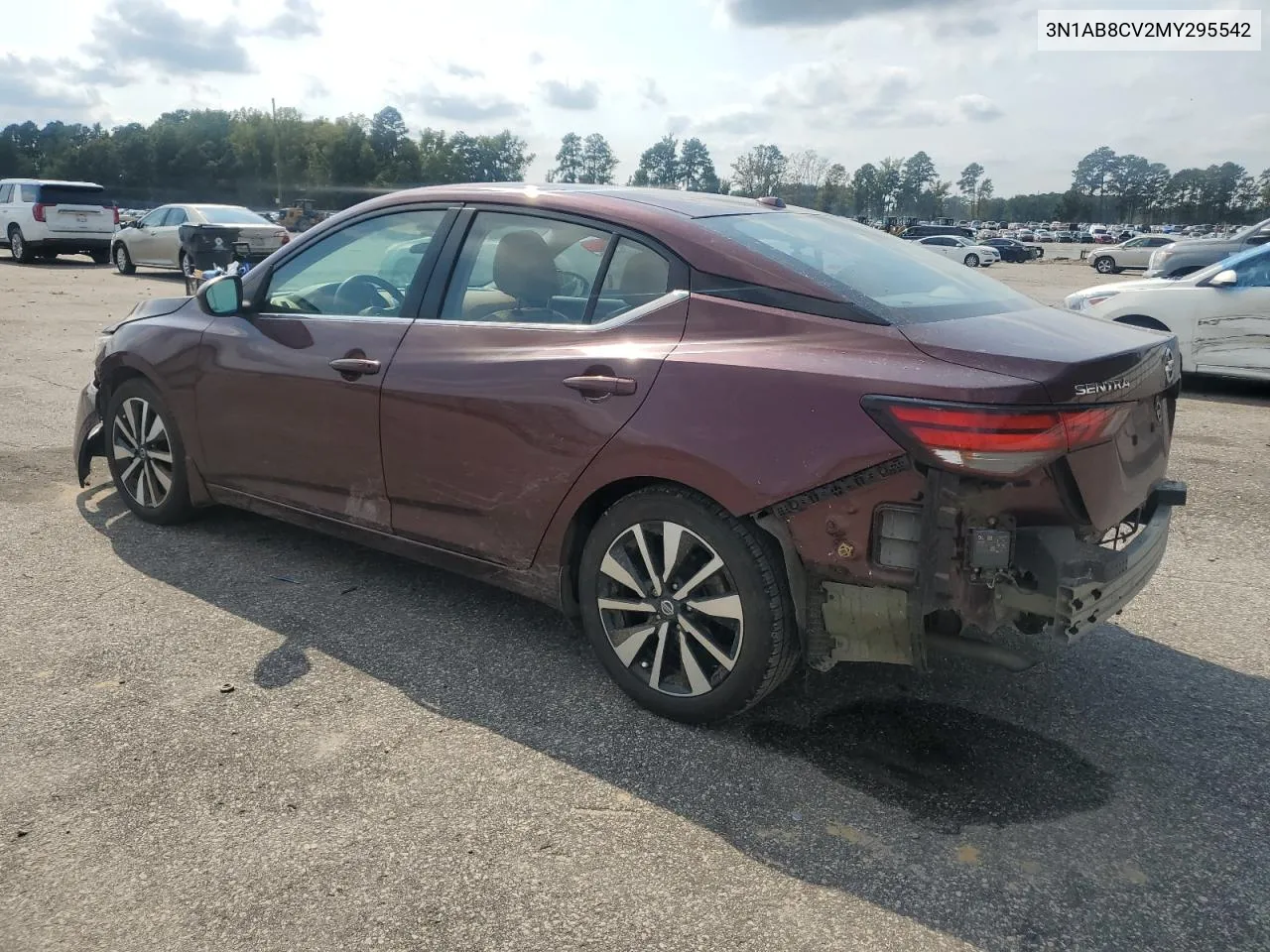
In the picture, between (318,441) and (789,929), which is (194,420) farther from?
(789,929)

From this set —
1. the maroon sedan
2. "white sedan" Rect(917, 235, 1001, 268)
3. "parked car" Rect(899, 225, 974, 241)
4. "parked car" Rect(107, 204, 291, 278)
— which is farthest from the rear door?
"parked car" Rect(899, 225, 974, 241)

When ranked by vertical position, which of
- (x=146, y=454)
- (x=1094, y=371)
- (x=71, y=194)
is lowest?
(x=146, y=454)

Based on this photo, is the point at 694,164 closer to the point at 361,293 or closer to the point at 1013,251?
the point at 1013,251

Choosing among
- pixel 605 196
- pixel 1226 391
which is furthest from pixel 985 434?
pixel 1226 391

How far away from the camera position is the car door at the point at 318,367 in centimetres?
381

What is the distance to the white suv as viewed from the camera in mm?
23562

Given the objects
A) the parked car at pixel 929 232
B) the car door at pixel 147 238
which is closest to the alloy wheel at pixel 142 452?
the car door at pixel 147 238

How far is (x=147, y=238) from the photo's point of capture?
21469 mm

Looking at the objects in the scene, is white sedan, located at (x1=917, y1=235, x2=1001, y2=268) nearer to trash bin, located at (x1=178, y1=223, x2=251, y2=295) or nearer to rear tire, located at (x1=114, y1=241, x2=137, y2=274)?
rear tire, located at (x1=114, y1=241, x2=137, y2=274)

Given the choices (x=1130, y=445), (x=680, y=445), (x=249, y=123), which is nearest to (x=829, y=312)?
(x=680, y=445)

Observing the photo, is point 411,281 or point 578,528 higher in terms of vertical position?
point 411,281

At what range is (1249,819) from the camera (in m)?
2.71

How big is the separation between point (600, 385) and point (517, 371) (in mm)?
369

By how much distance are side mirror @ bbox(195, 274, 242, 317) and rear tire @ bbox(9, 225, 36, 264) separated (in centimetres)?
2412
